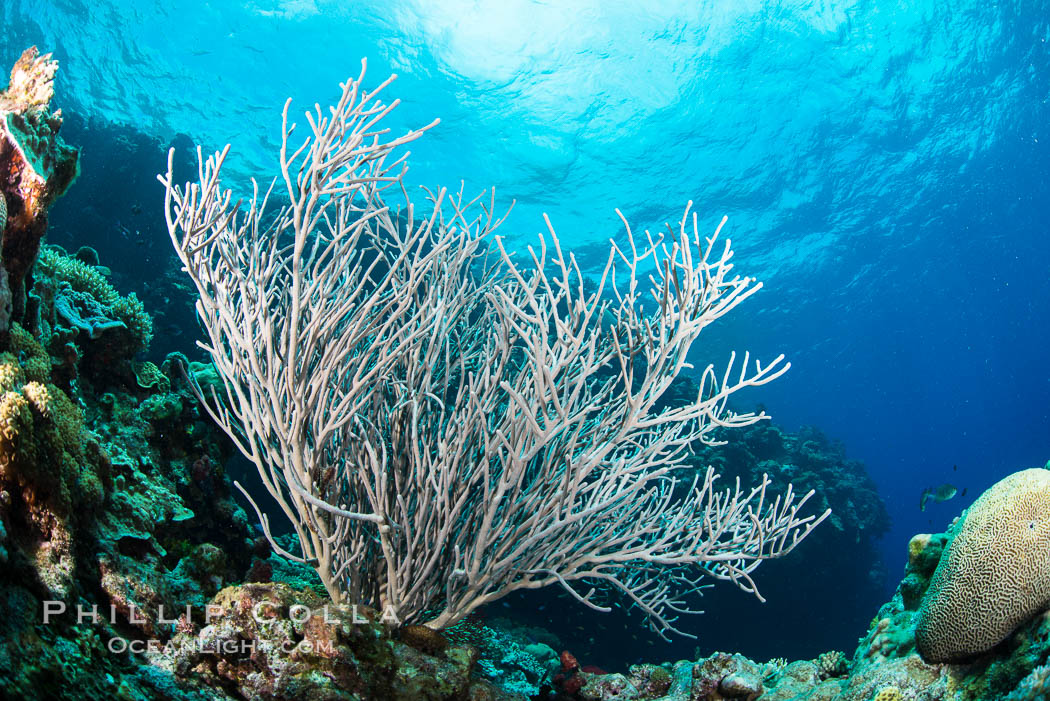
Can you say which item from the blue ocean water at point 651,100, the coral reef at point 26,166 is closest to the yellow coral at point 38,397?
the coral reef at point 26,166

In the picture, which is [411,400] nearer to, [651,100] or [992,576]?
[992,576]

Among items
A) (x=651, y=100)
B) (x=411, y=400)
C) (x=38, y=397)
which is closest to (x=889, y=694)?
(x=411, y=400)

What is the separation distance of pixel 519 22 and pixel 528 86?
193 cm

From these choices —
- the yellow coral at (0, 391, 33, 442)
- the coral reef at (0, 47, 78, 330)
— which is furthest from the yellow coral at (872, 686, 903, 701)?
the coral reef at (0, 47, 78, 330)

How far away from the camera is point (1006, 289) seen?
116 ft

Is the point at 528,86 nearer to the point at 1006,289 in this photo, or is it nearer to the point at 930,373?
the point at 1006,289

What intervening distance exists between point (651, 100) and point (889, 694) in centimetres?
1822

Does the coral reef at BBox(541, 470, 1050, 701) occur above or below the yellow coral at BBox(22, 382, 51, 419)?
below

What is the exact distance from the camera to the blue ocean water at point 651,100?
1524cm

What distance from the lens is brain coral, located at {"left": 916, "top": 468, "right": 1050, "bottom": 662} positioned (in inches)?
99.5

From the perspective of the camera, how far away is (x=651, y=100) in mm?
17078

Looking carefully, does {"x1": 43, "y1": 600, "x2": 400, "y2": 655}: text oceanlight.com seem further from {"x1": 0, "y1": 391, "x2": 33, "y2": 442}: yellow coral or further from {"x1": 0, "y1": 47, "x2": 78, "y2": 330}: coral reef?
{"x1": 0, "y1": 47, "x2": 78, "y2": 330}: coral reef

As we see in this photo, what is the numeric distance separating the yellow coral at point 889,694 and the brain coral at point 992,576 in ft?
0.90

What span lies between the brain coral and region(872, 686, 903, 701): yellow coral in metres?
0.27
